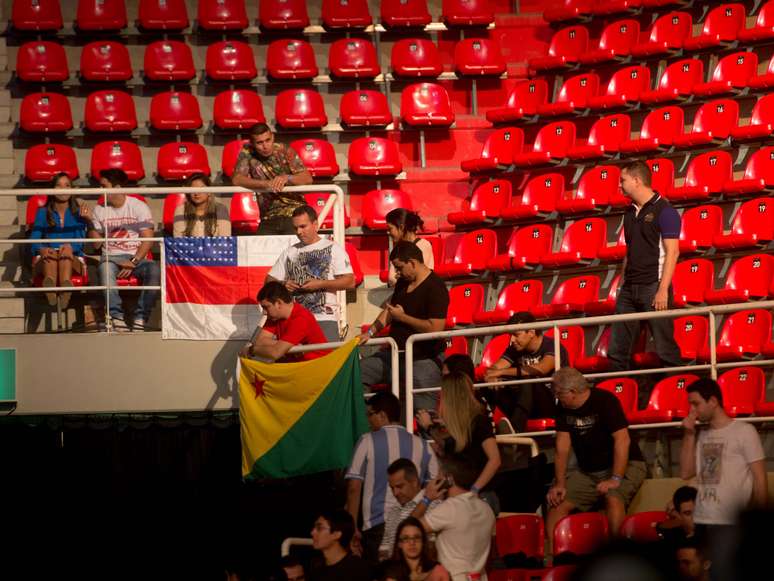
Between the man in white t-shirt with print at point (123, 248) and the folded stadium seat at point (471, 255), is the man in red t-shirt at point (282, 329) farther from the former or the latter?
the folded stadium seat at point (471, 255)

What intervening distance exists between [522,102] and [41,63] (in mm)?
4837

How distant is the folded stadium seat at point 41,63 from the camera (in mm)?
12242

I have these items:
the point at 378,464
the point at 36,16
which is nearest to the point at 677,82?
the point at 378,464

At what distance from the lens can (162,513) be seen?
938 centimetres

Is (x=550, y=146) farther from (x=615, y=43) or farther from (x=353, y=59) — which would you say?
(x=353, y=59)

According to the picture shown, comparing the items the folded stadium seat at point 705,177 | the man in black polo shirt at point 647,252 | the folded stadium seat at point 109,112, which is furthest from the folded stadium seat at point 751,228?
the folded stadium seat at point 109,112

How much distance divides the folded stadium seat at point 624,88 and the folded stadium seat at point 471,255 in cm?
174

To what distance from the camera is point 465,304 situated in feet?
32.7

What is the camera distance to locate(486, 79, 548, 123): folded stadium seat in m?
11.8

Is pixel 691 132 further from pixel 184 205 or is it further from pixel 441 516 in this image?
pixel 441 516

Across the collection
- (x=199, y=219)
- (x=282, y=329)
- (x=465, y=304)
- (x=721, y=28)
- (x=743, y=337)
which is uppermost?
(x=721, y=28)

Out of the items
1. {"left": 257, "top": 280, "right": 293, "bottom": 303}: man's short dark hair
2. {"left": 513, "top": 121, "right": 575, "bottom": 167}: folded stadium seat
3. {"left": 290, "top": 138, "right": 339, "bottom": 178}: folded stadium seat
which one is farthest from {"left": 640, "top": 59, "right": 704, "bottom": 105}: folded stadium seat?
{"left": 257, "top": 280, "right": 293, "bottom": 303}: man's short dark hair

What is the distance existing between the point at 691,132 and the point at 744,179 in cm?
87

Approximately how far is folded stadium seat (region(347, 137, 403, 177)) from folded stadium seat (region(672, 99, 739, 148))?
2668 millimetres
